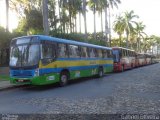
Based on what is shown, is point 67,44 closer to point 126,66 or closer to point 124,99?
point 124,99

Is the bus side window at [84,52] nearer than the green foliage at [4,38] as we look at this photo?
Yes

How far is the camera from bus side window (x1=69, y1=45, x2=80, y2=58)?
70.2ft

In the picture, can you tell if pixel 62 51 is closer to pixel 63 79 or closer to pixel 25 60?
pixel 63 79

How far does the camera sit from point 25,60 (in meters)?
17.8

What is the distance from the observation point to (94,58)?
26.3 metres

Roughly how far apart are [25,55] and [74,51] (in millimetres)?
5037

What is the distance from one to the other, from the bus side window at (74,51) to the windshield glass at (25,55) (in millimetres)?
4082

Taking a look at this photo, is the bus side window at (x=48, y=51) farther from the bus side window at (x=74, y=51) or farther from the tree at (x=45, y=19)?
the tree at (x=45, y=19)

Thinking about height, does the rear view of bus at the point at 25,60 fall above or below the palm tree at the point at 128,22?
below

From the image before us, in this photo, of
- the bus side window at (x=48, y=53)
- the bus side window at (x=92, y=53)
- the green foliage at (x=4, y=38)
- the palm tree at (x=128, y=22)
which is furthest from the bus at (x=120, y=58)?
the palm tree at (x=128, y=22)

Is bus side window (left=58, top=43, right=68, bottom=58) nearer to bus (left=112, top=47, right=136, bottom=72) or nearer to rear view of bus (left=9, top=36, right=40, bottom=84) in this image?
rear view of bus (left=9, top=36, right=40, bottom=84)

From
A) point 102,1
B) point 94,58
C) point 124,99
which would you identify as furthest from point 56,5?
point 124,99

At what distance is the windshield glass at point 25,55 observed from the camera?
57.5ft

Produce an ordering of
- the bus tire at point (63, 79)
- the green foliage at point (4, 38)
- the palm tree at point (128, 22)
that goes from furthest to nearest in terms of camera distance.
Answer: the palm tree at point (128, 22) < the green foliage at point (4, 38) < the bus tire at point (63, 79)
